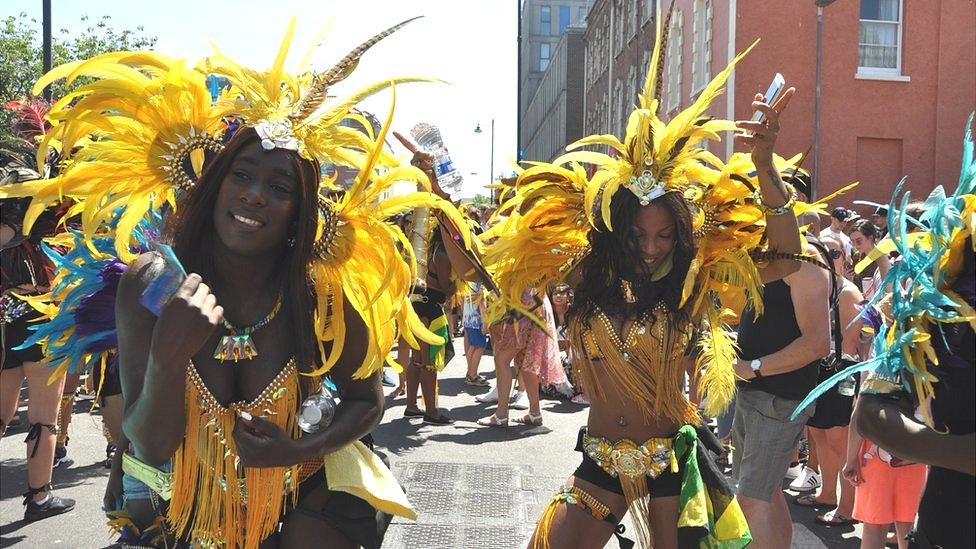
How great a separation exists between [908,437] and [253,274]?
1837 mm

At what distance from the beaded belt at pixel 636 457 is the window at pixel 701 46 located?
19.8 metres

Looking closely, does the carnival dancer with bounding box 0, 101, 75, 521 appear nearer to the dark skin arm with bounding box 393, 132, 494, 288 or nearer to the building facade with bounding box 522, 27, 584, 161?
the dark skin arm with bounding box 393, 132, 494, 288

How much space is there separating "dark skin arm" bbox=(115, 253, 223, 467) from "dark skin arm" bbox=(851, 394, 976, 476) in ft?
5.45

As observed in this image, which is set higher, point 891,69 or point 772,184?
point 891,69

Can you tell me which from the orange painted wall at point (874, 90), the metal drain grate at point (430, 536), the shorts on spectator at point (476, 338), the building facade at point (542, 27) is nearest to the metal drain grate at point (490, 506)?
the metal drain grate at point (430, 536)

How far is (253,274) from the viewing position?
2.74 meters

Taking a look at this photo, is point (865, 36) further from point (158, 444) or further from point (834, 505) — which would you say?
point (158, 444)

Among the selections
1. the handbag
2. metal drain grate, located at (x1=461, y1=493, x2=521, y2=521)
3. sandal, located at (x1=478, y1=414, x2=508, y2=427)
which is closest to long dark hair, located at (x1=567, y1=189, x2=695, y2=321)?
the handbag

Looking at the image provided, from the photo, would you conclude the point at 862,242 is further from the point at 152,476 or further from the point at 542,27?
the point at 542,27

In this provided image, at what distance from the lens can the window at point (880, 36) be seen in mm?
20609

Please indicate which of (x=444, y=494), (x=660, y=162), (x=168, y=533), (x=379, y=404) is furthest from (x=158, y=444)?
(x=444, y=494)

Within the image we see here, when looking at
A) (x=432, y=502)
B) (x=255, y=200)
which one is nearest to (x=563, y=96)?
(x=432, y=502)

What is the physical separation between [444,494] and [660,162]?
3373 mm

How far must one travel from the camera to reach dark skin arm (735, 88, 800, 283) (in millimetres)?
3504
